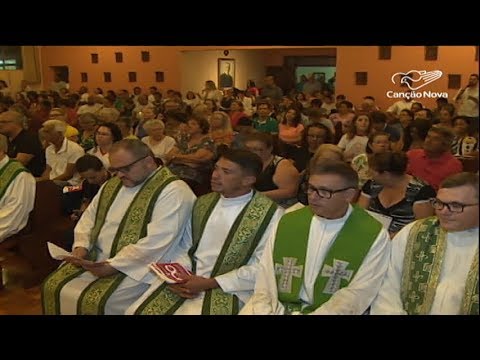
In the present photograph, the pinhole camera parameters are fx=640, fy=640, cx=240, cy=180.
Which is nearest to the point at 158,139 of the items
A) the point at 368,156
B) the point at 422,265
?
the point at 368,156

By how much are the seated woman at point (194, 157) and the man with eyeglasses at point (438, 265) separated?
2.35m

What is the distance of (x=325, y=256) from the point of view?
Result: 9.23 ft

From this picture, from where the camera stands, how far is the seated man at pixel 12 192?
4.38 m

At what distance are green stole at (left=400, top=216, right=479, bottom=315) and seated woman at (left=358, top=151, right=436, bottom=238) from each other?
936 millimetres

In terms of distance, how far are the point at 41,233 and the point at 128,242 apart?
1344 millimetres

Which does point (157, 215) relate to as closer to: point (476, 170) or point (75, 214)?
point (75, 214)

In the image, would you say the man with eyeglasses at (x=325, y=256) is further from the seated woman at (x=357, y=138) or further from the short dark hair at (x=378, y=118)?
Result: the short dark hair at (x=378, y=118)

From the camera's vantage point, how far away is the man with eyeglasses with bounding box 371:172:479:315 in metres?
2.26

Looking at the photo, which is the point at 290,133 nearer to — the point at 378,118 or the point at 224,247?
the point at 378,118

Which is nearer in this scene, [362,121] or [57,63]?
[362,121]

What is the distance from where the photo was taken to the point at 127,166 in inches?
139
